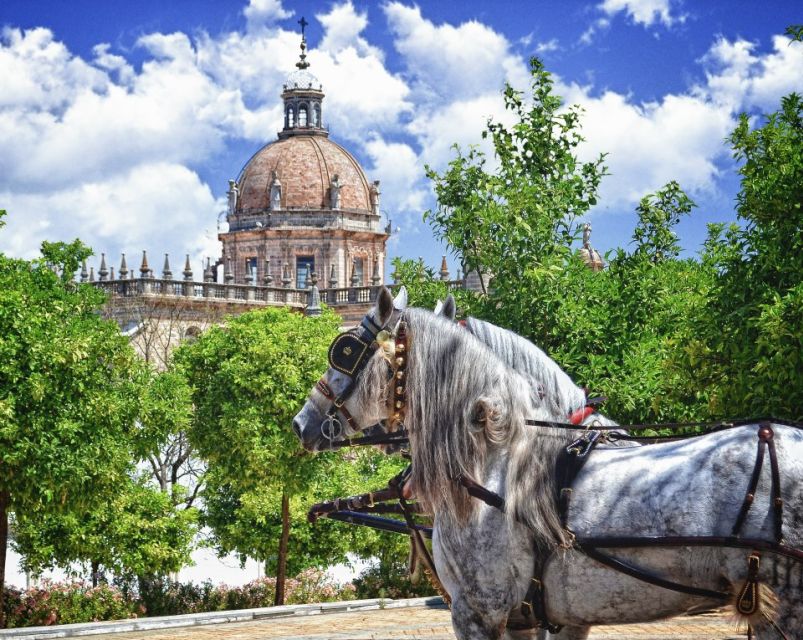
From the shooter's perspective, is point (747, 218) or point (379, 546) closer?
point (747, 218)

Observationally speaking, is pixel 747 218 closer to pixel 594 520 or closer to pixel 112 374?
pixel 594 520

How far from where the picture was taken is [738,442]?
493 centimetres

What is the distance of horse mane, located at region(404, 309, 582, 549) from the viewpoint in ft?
17.4

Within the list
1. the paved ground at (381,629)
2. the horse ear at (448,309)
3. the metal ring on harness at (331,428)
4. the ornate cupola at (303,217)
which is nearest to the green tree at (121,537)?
the paved ground at (381,629)

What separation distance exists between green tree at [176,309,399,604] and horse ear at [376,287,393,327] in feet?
56.5

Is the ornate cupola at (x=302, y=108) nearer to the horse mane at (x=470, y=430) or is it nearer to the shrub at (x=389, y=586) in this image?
the shrub at (x=389, y=586)

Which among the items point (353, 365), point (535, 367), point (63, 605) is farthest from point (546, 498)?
point (63, 605)

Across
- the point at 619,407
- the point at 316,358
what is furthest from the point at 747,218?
the point at 316,358

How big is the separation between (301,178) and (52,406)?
60.0 meters

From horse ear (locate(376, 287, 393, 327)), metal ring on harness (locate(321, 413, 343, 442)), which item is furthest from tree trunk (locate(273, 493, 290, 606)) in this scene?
horse ear (locate(376, 287, 393, 327))

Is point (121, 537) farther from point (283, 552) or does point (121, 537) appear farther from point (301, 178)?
point (301, 178)

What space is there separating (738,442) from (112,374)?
15.1m

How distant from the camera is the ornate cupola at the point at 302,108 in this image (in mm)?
79188

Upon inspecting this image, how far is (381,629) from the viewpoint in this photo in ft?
53.1
